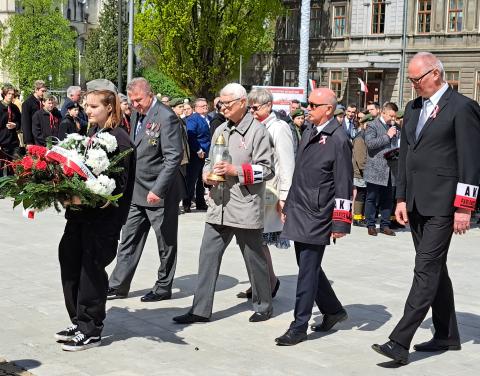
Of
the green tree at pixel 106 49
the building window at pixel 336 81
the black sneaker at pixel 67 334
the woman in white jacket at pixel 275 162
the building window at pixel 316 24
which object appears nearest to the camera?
the black sneaker at pixel 67 334

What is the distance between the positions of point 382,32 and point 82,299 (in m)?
48.9

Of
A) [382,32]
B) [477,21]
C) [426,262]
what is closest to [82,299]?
[426,262]

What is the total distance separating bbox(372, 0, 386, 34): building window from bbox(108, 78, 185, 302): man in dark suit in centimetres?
4689

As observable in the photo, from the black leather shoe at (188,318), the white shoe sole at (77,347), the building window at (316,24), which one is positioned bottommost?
the black leather shoe at (188,318)

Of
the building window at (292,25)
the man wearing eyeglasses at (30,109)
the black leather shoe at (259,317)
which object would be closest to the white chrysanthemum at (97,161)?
the black leather shoe at (259,317)

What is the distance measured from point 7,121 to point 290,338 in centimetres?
1092

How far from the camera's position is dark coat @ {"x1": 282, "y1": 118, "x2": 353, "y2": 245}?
6422 mm

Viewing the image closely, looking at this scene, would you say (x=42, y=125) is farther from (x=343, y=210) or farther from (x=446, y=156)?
(x=446, y=156)

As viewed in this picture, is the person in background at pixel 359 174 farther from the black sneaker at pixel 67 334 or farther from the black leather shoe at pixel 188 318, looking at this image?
the black sneaker at pixel 67 334

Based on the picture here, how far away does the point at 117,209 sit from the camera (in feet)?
20.4

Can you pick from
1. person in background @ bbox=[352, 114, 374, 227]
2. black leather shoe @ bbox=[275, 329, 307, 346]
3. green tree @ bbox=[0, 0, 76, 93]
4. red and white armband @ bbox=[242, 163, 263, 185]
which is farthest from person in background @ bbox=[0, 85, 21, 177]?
green tree @ bbox=[0, 0, 76, 93]

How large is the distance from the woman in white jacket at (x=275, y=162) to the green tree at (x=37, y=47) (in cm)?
4682

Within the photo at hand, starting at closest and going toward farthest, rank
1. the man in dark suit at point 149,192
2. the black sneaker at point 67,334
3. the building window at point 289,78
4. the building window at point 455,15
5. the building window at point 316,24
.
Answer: the black sneaker at point 67,334 < the man in dark suit at point 149,192 < the building window at point 455,15 < the building window at point 316,24 < the building window at point 289,78

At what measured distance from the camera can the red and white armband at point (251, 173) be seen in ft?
22.6
